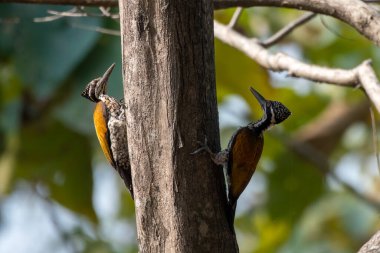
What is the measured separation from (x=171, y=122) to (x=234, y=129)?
5106mm

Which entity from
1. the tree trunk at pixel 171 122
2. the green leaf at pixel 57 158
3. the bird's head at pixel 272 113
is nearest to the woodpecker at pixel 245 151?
the bird's head at pixel 272 113

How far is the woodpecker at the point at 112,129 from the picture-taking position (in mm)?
4070

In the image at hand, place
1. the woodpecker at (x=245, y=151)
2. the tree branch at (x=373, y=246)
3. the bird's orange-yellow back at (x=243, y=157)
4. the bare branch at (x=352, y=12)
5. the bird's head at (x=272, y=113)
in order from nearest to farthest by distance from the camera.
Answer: the tree branch at (x=373, y=246) → the bare branch at (x=352, y=12) → the woodpecker at (x=245, y=151) → the bird's orange-yellow back at (x=243, y=157) → the bird's head at (x=272, y=113)

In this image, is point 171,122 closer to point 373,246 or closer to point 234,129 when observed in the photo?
point 373,246

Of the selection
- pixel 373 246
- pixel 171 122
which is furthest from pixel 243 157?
pixel 373 246

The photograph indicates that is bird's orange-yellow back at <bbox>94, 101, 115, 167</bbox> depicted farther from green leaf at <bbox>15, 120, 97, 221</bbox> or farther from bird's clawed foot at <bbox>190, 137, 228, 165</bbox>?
green leaf at <bbox>15, 120, 97, 221</bbox>

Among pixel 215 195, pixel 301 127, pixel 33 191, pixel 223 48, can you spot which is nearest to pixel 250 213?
pixel 301 127

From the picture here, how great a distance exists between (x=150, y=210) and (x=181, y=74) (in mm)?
545

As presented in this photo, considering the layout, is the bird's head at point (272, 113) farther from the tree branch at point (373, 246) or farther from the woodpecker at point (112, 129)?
the tree branch at point (373, 246)

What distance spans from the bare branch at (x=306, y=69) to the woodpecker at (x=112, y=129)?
848 millimetres

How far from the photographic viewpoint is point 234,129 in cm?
861

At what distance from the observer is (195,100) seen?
3.54 meters

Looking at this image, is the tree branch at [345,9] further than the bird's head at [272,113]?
No

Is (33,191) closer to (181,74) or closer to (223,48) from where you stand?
(223,48)
